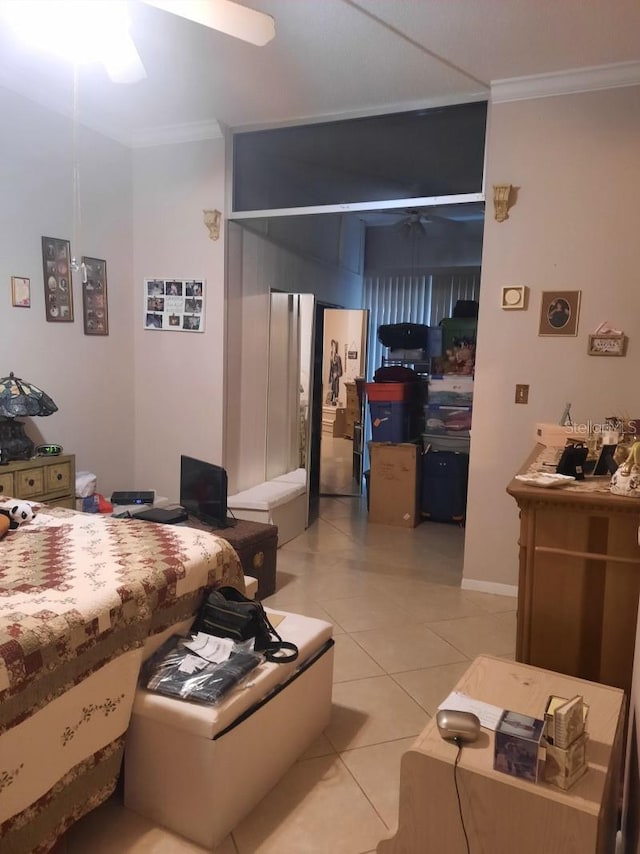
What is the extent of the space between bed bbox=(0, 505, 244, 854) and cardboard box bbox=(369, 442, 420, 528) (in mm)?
3178

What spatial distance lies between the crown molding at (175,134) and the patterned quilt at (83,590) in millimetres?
2901

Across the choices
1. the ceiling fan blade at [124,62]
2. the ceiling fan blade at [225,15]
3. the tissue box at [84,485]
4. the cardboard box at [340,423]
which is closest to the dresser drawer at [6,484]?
the tissue box at [84,485]

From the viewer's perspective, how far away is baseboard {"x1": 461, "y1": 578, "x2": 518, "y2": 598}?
12.4ft

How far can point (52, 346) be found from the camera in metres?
3.94

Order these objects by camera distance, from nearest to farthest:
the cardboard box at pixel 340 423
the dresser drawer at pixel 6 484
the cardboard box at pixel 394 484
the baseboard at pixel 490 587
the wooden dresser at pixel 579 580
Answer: the wooden dresser at pixel 579 580 → the dresser drawer at pixel 6 484 → the baseboard at pixel 490 587 → the cardboard box at pixel 394 484 → the cardboard box at pixel 340 423

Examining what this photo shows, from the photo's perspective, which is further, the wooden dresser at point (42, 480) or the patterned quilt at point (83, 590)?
the wooden dresser at point (42, 480)

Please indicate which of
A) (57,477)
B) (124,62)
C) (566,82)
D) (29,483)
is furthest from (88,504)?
(566,82)

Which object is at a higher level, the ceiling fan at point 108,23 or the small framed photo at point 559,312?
the ceiling fan at point 108,23

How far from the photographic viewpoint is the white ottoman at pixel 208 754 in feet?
5.81

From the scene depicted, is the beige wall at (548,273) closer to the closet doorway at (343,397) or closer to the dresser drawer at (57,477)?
the dresser drawer at (57,477)

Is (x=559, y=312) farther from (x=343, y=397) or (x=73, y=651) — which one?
(x=343, y=397)

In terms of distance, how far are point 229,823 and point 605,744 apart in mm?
1098

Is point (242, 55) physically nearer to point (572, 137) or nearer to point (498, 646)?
point (572, 137)

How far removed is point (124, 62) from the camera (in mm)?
2467
